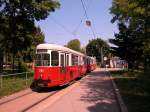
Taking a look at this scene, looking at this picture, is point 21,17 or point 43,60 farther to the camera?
point 21,17

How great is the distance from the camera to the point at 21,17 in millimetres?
31812

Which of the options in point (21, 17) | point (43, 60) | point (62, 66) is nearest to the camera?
point (43, 60)

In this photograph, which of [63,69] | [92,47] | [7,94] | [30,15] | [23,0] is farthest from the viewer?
[92,47]

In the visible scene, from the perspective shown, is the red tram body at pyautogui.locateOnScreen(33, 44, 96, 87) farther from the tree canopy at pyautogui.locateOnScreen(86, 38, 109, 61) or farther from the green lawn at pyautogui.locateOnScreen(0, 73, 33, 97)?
the tree canopy at pyautogui.locateOnScreen(86, 38, 109, 61)

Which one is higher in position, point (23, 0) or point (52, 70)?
point (23, 0)

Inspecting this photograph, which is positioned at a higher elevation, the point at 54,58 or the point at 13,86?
the point at 54,58

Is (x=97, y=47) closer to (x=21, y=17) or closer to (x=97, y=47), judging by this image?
(x=97, y=47)

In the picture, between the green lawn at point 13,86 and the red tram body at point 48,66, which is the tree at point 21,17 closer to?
the green lawn at point 13,86

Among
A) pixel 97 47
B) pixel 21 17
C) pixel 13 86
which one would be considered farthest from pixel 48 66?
pixel 97 47

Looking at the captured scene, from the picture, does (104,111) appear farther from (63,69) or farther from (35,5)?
(35,5)

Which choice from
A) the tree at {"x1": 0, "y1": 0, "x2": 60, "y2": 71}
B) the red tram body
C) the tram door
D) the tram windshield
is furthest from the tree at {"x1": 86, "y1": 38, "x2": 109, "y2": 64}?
the tram windshield

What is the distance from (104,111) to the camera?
46.0ft

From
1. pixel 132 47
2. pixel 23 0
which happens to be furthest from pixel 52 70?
pixel 132 47

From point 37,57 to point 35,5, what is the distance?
9.00m
